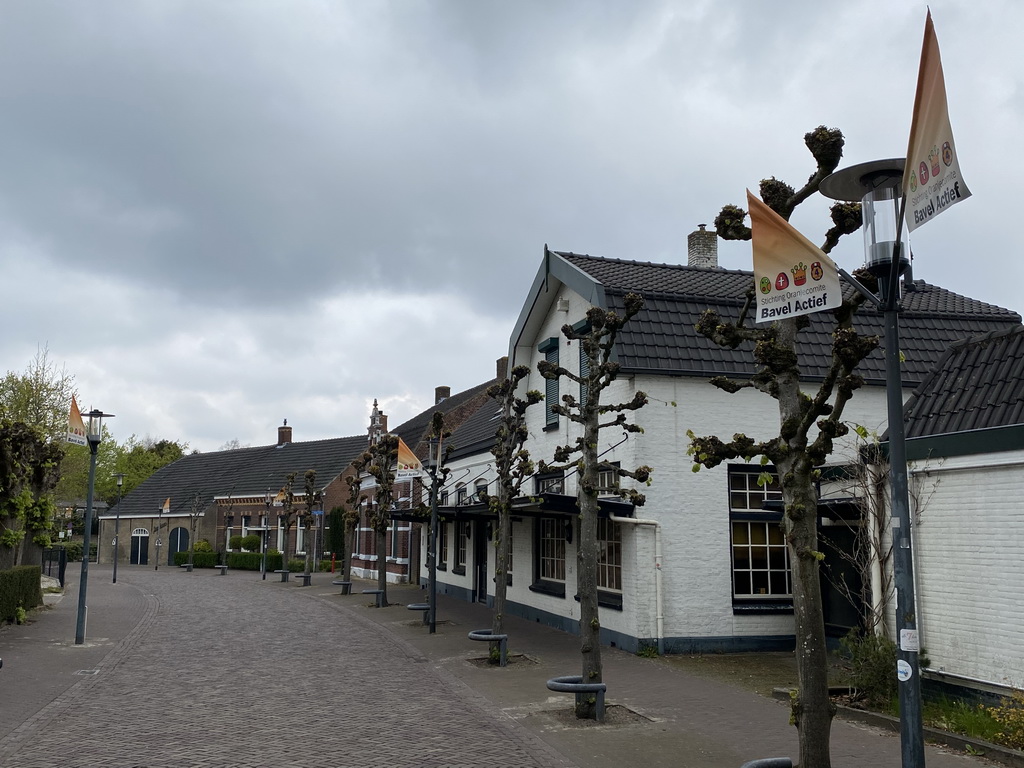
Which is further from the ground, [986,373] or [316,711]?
[986,373]

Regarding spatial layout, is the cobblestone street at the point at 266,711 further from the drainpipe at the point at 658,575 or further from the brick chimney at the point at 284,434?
the brick chimney at the point at 284,434

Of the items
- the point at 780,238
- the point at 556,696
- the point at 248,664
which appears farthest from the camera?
the point at 248,664

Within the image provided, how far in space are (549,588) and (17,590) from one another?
11.8 metres

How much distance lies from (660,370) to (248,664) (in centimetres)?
851

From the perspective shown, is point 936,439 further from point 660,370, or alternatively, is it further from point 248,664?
point 248,664

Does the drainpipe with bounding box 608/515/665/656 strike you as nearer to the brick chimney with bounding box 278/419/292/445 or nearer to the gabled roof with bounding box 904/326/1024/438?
the gabled roof with bounding box 904/326/1024/438

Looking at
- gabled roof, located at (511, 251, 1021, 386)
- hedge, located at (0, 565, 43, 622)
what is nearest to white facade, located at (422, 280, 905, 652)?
gabled roof, located at (511, 251, 1021, 386)

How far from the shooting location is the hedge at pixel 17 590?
61.0 feet

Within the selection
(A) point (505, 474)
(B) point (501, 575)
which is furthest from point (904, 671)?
(A) point (505, 474)

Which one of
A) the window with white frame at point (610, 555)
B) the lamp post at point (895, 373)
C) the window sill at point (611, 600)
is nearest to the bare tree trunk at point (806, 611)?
the lamp post at point (895, 373)

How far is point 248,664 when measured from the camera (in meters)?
14.5

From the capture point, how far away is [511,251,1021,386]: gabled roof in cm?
1566

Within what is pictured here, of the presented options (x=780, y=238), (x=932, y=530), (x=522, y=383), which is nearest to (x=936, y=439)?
(x=932, y=530)

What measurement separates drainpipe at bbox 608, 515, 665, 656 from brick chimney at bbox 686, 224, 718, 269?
31.2 ft
